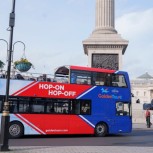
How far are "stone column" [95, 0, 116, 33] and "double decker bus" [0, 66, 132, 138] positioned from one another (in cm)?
1691

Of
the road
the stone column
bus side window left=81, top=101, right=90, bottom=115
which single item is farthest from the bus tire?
the stone column

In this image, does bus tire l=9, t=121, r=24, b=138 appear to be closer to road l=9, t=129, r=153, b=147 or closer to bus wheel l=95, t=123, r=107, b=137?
road l=9, t=129, r=153, b=147

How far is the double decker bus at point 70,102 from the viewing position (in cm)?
1669

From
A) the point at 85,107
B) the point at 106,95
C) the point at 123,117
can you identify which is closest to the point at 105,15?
the point at 123,117

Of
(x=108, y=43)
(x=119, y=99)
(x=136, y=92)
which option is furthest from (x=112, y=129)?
(x=136, y=92)

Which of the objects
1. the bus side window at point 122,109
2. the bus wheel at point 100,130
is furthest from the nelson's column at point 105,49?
the bus wheel at point 100,130

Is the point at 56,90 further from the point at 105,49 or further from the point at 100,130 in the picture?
the point at 105,49

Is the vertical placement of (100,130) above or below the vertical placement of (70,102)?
below

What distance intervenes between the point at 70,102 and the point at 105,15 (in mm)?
20142

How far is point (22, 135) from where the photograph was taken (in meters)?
17.0

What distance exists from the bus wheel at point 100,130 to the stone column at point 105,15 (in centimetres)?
1837

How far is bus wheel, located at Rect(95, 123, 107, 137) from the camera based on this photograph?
18.8 m

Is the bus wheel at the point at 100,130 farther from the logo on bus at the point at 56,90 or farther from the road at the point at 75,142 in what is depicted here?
the logo on bus at the point at 56,90

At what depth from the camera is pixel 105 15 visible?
118 ft
